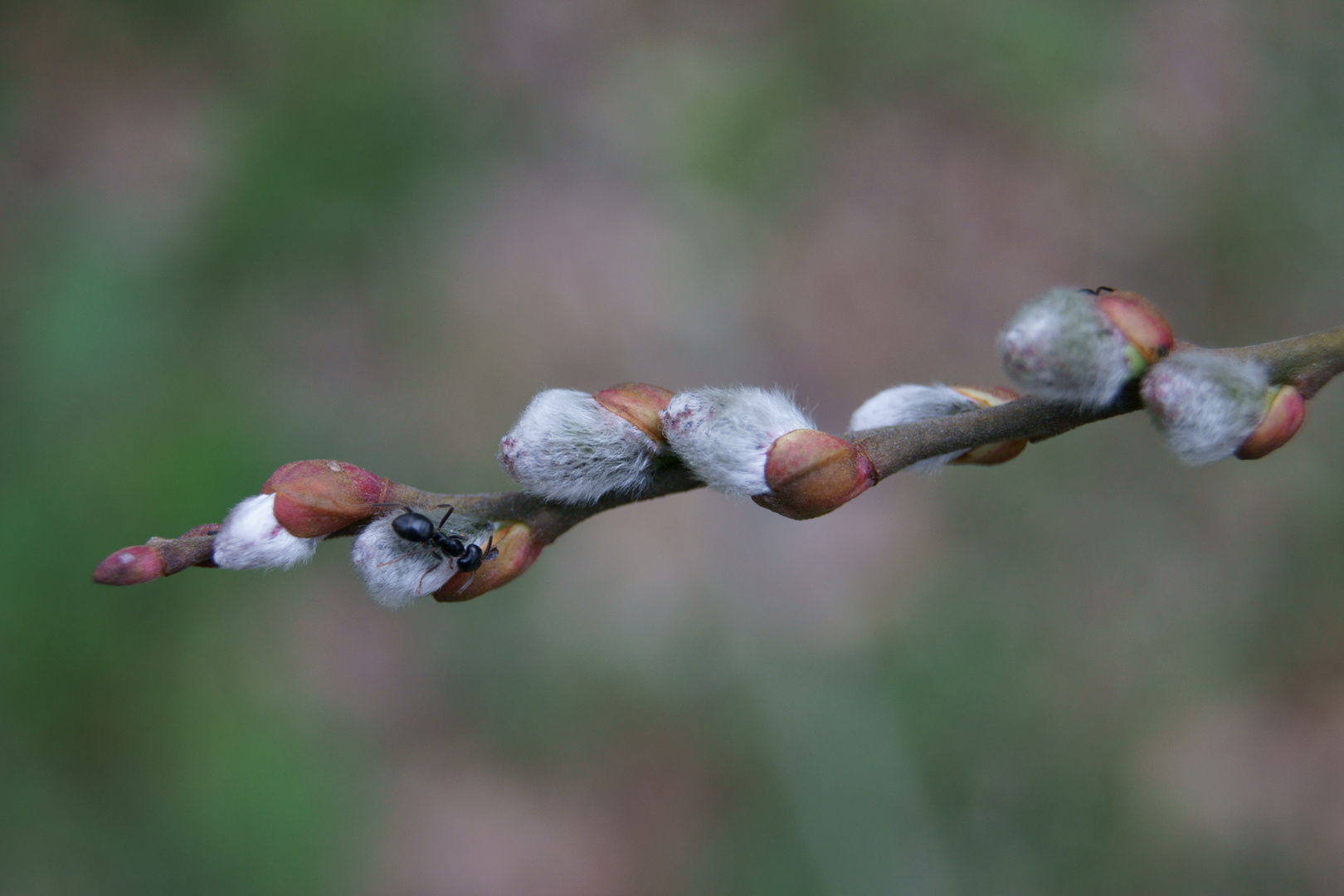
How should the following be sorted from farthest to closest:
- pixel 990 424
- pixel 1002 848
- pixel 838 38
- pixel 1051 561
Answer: pixel 838 38 < pixel 1051 561 < pixel 1002 848 < pixel 990 424

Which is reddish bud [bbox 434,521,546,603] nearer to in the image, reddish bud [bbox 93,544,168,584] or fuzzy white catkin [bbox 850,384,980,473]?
reddish bud [bbox 93,544,168,584]

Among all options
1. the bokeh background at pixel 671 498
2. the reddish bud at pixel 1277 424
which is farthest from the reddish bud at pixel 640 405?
the bokeh background at pixel 671 498

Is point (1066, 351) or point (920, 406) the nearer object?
point (1066, 351)

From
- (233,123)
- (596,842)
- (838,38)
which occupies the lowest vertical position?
(596,842)

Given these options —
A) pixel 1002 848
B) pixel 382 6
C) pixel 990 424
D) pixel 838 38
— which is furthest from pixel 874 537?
pixel 382 6

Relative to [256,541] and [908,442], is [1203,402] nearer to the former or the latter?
[908,442]

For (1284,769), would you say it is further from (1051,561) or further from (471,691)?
(471,691)

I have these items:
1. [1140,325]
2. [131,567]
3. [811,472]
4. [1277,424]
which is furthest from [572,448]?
[1277,424]

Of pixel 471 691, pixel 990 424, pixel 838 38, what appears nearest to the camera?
pixel 990 424

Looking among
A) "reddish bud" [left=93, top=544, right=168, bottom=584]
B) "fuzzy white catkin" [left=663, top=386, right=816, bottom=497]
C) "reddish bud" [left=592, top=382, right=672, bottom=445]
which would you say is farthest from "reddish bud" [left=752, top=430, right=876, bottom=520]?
"reddish bud" [left=93, top=544, right=168, bottom=584]
